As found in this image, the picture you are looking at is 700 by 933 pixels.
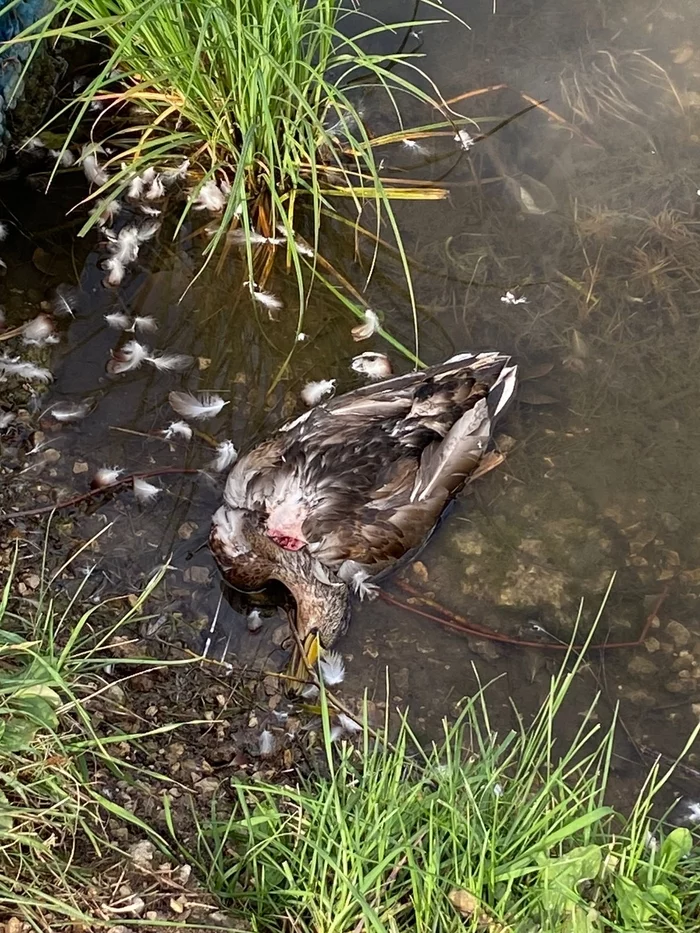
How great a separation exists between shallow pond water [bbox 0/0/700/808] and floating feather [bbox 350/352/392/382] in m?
0.06

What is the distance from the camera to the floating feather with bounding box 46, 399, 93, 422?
338cm

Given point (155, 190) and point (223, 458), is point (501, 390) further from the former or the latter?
point (155, 190)

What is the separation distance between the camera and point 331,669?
3020mm

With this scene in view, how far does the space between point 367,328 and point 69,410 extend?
1.27m

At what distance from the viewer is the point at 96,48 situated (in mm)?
4203

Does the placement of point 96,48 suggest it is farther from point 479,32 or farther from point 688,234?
point 688,234

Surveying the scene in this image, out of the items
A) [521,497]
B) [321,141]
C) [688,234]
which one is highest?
[321,141]

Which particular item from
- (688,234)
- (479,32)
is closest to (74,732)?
(688,234)

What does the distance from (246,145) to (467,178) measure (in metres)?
1.40

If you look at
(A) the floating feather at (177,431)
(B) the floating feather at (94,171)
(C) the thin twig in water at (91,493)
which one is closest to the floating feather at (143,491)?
(C) the thin twig in water at (91,493)

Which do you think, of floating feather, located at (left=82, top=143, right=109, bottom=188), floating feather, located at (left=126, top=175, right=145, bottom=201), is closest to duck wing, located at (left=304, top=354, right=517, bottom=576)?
floating feather, located at (left=126, top=175, right=145, bottom=201)

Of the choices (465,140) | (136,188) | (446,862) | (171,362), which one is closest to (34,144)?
(136,188)

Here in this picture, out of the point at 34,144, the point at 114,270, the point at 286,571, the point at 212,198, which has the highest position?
the point at 34,144

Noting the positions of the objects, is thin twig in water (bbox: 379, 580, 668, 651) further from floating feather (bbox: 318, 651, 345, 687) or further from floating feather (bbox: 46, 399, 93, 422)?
floating feather (bbox: 46, 399, 93, 422)
